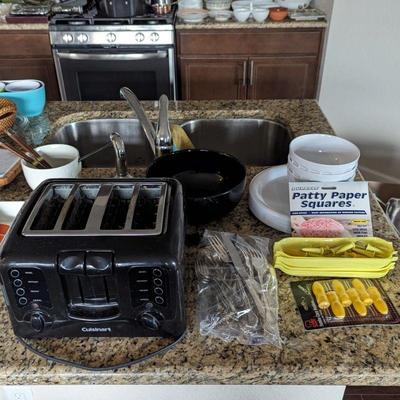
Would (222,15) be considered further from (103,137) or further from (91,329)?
(91,329)

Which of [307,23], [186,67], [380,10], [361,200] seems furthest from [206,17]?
[361,200]

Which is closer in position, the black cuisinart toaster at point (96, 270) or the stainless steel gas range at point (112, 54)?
the black cuisinart toaster at point (96, 270)

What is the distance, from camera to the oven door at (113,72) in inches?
104

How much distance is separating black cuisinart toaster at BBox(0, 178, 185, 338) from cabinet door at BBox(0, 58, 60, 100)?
2.27m

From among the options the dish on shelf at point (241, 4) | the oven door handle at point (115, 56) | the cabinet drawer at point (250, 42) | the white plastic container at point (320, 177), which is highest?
the dish on shelf at point (241, 4)

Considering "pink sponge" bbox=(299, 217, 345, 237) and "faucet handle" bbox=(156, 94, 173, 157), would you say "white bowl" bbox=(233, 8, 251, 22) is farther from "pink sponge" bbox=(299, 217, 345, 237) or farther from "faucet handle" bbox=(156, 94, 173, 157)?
"pink sponge" bbox=(299, 217, 345, 237)

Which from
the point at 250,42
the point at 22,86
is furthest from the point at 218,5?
the point at 22,86

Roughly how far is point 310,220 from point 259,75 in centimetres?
206

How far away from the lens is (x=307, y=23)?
2.61m

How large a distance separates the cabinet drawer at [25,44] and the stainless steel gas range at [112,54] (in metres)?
0.06

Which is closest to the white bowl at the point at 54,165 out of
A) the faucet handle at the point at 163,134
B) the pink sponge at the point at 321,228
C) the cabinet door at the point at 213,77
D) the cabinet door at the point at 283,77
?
the faucet handle at the point at 163,134

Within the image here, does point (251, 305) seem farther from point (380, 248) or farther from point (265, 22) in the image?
point (265, 22)

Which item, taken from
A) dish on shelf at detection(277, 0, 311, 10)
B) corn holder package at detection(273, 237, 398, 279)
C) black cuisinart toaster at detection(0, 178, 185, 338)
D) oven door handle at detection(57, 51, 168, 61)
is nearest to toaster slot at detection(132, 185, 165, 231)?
black cuisinart toaster at detection(0, 178, 185, 338)

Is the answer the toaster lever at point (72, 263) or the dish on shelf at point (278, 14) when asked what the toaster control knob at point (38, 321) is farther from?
the dish on shelf at point (278, 14)
